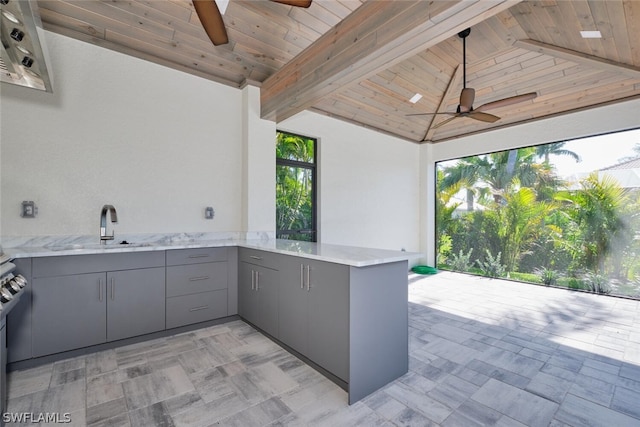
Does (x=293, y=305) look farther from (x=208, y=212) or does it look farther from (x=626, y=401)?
Answer: (x=626, y=401)

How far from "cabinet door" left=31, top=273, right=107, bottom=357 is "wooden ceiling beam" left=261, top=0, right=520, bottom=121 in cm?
260

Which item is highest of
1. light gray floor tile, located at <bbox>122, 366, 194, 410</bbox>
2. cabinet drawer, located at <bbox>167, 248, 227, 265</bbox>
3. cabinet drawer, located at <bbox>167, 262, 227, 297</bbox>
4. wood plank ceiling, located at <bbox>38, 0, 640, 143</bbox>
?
wood plank ceiling, located at <bbox>38, 0, 640, 143</bbox>

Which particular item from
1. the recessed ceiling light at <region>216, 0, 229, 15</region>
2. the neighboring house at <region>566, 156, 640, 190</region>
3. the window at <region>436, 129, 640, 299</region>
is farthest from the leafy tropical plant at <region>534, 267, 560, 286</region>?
the recessed ceiling light at <region>216, 0, 229, 15</region>

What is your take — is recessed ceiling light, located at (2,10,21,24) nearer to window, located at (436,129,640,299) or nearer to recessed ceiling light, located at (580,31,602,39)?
recessed ceiling light, located at (580,31,602,39)

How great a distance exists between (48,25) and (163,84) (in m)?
0.98

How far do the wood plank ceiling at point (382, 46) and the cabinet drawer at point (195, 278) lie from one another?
78.6 inches

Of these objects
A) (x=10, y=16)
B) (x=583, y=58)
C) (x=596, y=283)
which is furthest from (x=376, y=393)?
(x=596, y=283)

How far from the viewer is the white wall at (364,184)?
4699 mm

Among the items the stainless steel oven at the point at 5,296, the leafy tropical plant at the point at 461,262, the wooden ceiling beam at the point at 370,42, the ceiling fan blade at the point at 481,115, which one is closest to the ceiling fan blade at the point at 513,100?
the ceiling fan blade at the point at 481,115

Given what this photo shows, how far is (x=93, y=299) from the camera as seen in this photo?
2459mm

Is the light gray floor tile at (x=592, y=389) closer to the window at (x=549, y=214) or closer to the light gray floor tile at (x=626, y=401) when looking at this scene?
the light gray floor tile at (x=626, y=401)

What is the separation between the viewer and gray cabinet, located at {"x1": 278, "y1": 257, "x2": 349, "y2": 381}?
1933mm

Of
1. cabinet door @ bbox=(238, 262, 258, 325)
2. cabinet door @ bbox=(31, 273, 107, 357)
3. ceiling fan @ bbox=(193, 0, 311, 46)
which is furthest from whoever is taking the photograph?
cabinet door @ bbox=(238, 262, 258, 325)

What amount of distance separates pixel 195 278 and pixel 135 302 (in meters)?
0.55
